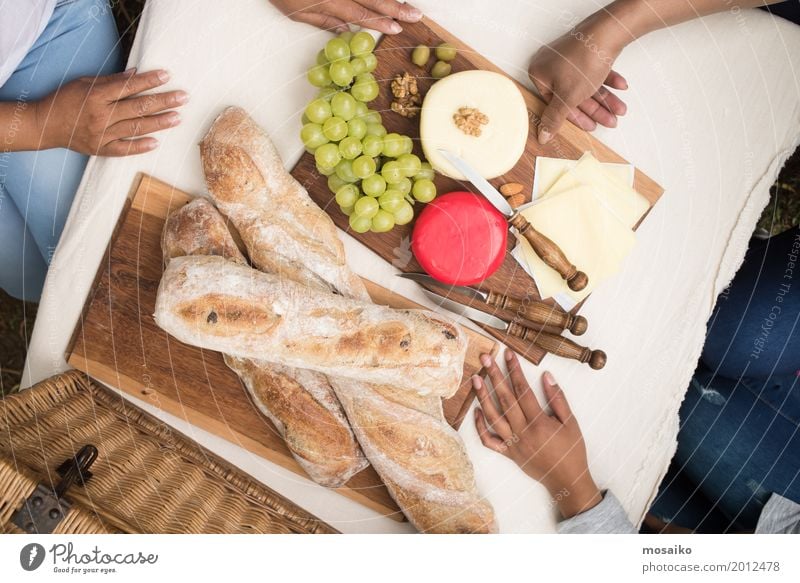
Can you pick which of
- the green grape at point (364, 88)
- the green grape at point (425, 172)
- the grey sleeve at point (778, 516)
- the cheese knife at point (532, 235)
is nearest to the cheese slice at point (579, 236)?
the cheese knife at point (532, 235)

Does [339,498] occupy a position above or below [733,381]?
below

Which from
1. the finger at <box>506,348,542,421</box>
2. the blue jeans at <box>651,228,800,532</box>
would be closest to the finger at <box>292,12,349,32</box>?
the finger at <box>506,348,542,421</box>

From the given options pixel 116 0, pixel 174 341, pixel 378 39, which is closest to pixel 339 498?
pixel 174 341

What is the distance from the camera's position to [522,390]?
66cm

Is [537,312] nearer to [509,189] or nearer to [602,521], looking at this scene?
[509,189]

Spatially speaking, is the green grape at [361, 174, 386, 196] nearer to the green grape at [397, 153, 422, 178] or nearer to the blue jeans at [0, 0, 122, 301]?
the green grape at [397, 153, 422, 178]

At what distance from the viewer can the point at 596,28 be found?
620 millimetres

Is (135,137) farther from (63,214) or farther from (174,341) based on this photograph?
(174,341)

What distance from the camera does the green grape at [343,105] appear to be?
578mm

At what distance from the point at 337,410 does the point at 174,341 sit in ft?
0.70

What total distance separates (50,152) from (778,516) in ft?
3.31

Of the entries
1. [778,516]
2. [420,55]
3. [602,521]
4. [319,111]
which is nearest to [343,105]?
[319,111]

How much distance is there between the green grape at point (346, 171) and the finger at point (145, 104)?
212mm

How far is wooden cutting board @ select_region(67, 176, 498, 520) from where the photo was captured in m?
0.65
